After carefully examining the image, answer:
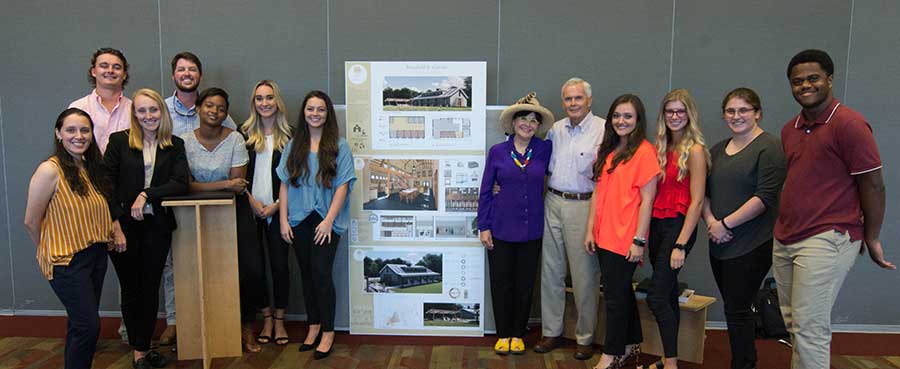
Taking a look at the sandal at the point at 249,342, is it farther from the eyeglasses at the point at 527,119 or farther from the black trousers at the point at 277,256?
the eyeglasses at the point at 527,119

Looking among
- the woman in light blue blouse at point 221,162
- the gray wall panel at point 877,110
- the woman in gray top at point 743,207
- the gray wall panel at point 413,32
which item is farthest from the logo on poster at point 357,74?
the gray wall panel at point 877,110

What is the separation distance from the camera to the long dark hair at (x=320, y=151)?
3.31 m

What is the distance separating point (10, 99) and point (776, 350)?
611 cm

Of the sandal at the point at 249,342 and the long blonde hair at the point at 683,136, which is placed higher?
the long blonde hair at the point at 683,136

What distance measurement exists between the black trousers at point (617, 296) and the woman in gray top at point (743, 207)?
0.50 meters

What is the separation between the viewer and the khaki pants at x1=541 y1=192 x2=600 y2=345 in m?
3.32

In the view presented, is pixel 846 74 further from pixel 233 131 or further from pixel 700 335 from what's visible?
pixel 233 131

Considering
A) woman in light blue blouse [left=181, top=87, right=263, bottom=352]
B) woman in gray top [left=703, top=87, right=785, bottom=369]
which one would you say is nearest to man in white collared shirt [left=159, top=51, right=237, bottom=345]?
woman in light blue blouse [left=181, top=87, right=263, bottom=352]

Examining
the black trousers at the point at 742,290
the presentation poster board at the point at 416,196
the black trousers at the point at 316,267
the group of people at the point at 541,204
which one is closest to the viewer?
the group of people at the point at 541,204

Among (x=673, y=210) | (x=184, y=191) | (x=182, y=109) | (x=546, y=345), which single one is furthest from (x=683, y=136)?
(x=182, y=109)

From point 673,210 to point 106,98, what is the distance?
3755 millimetres

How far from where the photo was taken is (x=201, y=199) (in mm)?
2975

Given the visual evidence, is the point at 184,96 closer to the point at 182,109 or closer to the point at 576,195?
the point at 182,109

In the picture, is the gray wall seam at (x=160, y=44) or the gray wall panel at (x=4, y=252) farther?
the gray wall panel at (x=4, y=252)
